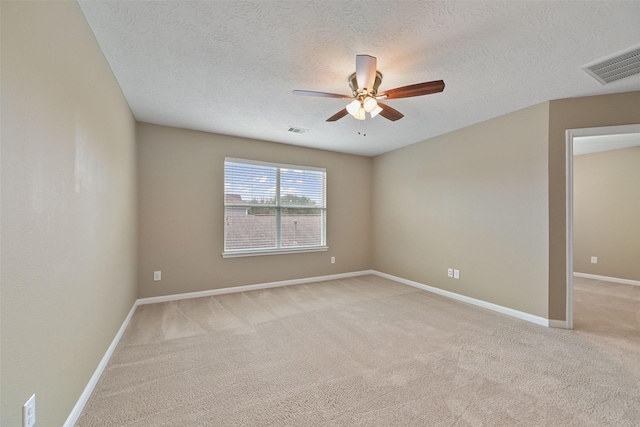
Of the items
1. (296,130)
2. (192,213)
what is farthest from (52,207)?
(296,130)

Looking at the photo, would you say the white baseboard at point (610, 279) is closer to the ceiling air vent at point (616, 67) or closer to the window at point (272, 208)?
the ceiling air vent at point (616, 67)

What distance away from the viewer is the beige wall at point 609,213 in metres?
4.59

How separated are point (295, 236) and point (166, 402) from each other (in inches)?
126

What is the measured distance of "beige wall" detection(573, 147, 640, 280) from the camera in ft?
15.1

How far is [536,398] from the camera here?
176cm

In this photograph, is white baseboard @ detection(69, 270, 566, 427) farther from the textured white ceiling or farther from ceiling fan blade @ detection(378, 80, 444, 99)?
ceiling fan blade @ detection(378, 80, 444, 99)

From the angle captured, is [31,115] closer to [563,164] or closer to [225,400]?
[225,400]

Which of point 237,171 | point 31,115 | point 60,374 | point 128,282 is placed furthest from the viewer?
point 237,171

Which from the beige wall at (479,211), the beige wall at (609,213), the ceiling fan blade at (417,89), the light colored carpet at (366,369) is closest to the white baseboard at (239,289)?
the light colored carpet at (366,369)

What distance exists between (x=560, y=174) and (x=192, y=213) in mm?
4645

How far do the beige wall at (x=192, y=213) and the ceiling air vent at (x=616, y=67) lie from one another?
3.65 metres

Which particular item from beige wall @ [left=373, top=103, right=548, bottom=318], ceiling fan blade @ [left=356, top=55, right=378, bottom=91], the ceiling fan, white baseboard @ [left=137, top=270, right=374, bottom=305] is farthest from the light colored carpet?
ceiling fan blade @ [left=356, top=55, right=378, bottom=91]

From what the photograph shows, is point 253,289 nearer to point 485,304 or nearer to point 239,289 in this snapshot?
point 239,289

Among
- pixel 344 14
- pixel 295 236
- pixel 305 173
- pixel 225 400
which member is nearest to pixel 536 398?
pixel 225 400
